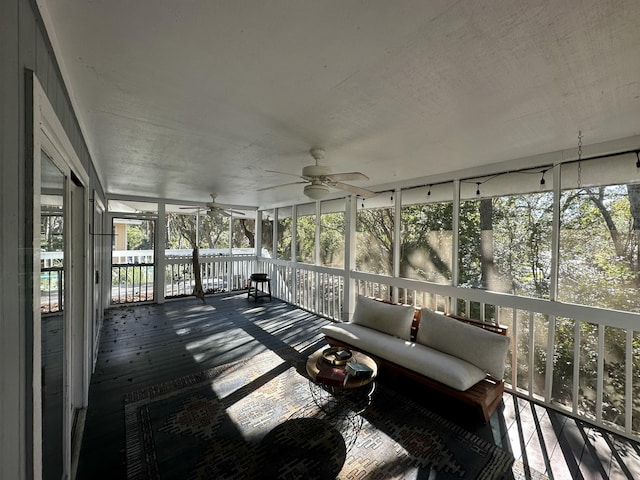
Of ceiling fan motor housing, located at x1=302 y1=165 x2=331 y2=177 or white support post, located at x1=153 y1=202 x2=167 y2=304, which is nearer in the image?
ceiling fan motor housing, located at x1=302 y1=165 x2=331 y2=177

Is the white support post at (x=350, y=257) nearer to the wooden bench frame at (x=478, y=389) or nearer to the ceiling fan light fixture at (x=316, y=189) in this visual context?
the wooden bench frame at (x=478, y=389)

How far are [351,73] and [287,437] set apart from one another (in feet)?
8.70

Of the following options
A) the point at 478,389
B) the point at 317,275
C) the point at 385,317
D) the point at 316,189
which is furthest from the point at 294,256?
the point at 478,389

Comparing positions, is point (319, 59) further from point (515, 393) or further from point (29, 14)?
point (515, 393)

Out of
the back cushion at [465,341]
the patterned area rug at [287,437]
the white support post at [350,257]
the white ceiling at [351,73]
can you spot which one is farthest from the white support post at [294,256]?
the white ceiling at [351,73]

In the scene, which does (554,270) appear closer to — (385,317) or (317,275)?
(385,317)

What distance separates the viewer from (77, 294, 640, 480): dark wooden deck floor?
2.04m

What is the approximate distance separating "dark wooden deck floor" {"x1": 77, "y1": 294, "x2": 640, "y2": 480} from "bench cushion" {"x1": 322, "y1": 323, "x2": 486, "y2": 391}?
33 centimetres

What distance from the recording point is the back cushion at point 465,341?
270 cm

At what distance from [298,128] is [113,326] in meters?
4.99

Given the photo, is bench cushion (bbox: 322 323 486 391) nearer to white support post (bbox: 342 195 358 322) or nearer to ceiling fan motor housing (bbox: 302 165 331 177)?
white support post (bbox: 342 195 358 322)

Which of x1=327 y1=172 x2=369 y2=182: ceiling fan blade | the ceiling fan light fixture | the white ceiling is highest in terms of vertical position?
the white ceiling

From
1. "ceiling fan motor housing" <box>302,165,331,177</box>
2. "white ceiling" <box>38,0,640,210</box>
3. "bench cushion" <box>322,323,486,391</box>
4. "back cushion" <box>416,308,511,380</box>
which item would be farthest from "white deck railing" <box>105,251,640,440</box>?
"ceiling fan motor housing" <box>302,165,331,177</box>

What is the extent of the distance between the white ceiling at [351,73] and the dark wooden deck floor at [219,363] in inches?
100
